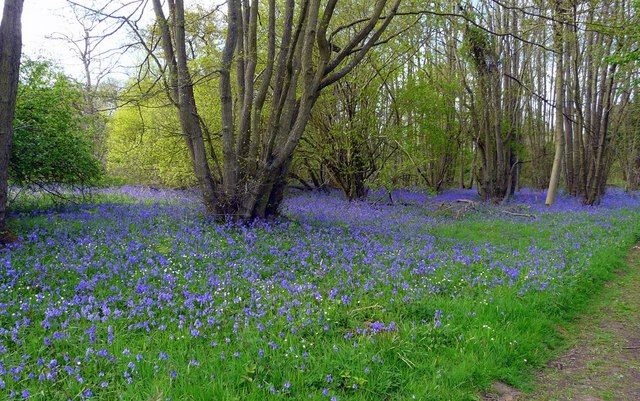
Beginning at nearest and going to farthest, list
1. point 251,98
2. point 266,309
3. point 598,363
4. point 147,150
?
point 598,363 < point 266,309 < point 251,98 < point 147,150

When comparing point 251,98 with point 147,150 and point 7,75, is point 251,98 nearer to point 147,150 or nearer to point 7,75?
point 7,75

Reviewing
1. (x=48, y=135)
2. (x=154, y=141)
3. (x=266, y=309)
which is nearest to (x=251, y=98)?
(x=48, y=135)

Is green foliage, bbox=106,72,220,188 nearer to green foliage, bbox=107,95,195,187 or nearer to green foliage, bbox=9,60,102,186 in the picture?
green foliage, bbox=107,95,195,187

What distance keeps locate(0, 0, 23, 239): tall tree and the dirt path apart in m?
7.32

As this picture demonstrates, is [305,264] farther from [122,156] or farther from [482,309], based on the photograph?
[122,156]

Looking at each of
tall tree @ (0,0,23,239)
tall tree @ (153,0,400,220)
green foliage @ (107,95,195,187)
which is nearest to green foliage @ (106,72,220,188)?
green foliage @ (107,95,195,187)

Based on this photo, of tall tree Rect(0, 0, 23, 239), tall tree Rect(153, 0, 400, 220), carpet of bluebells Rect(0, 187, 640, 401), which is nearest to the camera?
carpet of bluebells Rect(0, 187, 640, 401)

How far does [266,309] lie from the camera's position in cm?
492

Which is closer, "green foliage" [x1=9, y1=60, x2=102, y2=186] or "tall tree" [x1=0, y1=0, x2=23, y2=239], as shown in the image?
"tall tree" [x1=0, y1=0, x2=23, y2=239]

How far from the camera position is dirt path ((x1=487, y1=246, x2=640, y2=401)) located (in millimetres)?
4117

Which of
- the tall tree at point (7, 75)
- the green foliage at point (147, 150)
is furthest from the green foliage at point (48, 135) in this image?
the green foliage at point (147, 150)

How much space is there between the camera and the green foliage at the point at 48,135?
9.45 metres

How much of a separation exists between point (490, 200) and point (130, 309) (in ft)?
60.2

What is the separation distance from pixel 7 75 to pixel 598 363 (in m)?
8.84
